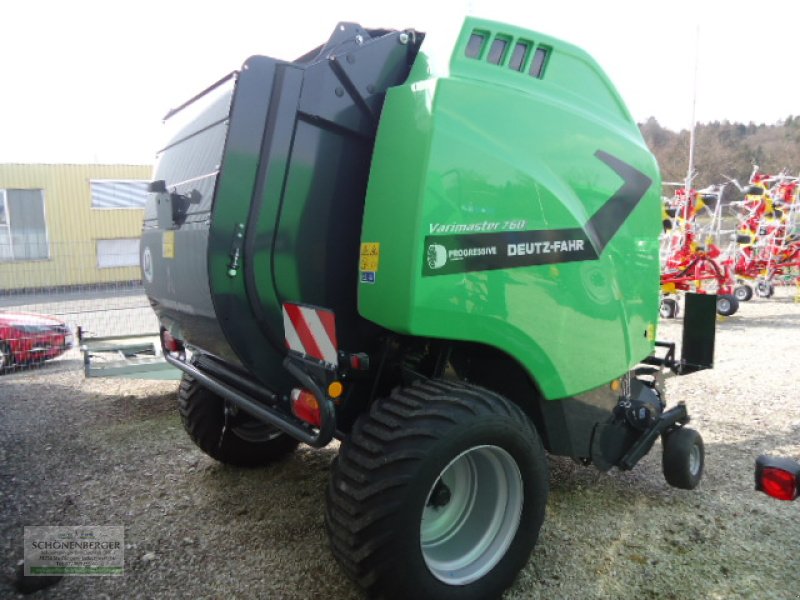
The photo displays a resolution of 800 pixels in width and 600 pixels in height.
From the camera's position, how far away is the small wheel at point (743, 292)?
14750 millimetres

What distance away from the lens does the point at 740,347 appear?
8773 mm

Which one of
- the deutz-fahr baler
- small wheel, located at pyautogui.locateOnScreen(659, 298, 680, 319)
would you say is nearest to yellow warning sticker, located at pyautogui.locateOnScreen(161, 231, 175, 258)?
the deutz-fahr baler

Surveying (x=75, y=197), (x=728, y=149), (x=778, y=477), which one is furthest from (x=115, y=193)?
(x=728, y=149)

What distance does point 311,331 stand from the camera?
245 cm

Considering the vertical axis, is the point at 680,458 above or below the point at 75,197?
below

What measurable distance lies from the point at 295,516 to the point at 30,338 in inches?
239

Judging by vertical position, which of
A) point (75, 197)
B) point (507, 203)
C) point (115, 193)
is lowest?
point (507, 203)

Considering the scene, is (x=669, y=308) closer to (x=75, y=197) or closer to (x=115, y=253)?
(x=115, y=253)

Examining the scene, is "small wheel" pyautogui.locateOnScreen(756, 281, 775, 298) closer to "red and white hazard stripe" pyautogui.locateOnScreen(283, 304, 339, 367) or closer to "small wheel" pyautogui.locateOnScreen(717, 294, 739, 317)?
"small wheel" pyautogui.locateOnScreen(717, 294, 739, 317)

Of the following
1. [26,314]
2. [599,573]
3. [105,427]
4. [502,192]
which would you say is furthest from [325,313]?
[26,314]

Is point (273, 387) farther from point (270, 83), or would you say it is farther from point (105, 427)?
point (105, 427)

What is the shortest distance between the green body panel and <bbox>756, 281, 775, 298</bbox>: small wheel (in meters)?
14.7

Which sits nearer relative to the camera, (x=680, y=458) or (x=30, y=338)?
(x=680, y=458)

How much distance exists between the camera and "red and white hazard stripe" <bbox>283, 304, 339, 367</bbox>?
2387 mm
